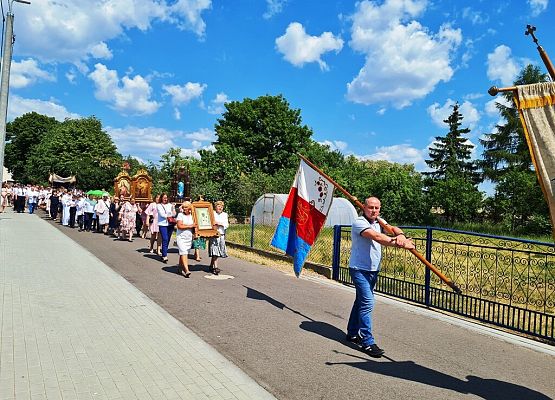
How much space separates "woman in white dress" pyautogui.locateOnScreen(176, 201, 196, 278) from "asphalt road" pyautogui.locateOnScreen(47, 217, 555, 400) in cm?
69

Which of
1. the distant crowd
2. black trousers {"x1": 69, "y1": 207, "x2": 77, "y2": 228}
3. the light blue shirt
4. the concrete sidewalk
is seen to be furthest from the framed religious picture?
black trousers {"x1": 69, "y1": 207, "x2": 77, "y2": 228}

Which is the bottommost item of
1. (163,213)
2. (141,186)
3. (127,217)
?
(127,217)

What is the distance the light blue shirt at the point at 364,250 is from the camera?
597 centimetres

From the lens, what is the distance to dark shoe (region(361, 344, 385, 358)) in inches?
223

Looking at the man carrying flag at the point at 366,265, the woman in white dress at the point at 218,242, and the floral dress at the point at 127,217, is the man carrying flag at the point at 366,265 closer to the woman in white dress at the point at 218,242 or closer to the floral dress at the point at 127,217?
the woman in white dress at the point at 218,242

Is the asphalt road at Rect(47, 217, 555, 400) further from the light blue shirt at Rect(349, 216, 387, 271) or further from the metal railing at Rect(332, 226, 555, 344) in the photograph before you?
the light blue shirt at Rect(349, 216, 387, 271)

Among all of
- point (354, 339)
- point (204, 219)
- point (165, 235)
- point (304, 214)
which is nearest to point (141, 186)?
point (165, 235)

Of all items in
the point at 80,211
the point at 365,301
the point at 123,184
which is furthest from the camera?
the point at 123,184

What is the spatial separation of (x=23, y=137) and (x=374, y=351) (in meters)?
79.1

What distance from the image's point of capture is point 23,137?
72.3 m

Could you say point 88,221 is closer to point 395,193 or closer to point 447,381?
point 447,381

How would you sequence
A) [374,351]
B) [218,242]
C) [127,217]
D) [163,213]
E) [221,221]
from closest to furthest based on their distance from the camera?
[374,351], [218,242], [221,221], [163,213], [127,217]

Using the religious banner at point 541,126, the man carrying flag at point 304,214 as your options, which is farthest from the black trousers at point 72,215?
the religious banner at point 541,126

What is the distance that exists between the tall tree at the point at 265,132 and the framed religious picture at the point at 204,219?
1454 inches
